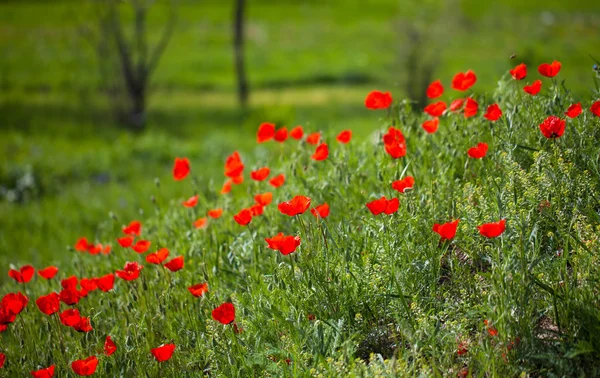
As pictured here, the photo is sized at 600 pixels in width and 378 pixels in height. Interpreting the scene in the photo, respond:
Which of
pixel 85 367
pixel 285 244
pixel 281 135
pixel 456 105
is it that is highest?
pixel 456 105

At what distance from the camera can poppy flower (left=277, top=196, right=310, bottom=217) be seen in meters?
2.72

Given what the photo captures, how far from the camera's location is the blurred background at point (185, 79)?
8.62 meters

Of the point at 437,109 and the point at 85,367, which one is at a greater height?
the point at 437,109

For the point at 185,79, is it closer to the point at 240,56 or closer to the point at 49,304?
the point at 240,56

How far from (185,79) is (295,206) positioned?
1554 centimetres

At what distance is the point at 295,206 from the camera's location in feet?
9.03

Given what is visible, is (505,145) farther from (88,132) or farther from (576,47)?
(576,47)

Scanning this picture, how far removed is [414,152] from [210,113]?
35.8 feet

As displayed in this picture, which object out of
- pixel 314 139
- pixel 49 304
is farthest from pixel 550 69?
pixel 49 304


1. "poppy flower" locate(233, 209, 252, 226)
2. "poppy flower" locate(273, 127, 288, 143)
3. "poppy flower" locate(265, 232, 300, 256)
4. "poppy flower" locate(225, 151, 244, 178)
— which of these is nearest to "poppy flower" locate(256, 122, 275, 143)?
"poppy flower" locate(273, 127, 288, 143)

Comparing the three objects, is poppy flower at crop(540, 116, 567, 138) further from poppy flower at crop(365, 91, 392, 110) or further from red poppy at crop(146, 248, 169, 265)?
red poppy at crop(146, 248, 169, 265)

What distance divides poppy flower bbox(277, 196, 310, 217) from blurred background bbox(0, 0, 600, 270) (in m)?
1.68

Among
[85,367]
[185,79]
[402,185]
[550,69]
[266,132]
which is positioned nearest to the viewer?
[85,367]

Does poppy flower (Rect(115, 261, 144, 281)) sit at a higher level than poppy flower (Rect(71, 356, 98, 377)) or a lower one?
higher
